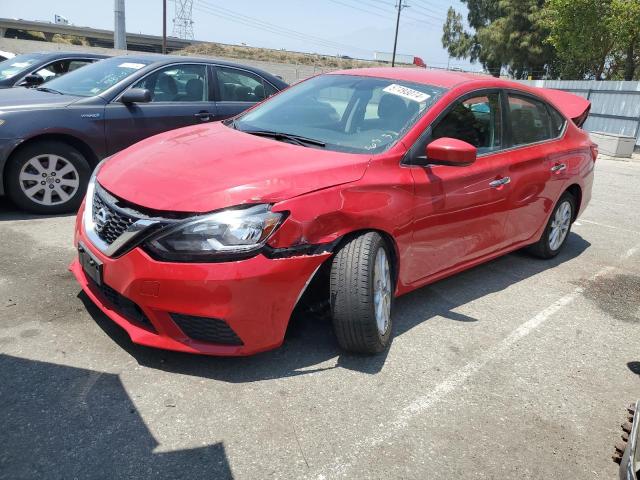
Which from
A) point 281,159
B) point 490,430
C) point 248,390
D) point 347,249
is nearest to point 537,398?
point 490,430

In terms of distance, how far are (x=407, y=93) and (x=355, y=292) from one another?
158 centimetres

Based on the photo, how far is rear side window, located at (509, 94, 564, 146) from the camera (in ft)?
14.4

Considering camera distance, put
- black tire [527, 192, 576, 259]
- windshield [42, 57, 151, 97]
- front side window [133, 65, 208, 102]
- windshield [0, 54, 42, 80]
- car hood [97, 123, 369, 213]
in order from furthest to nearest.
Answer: windshield [0, 54, 42, 80], front side window [133, 65, 208, 102], windshield [42, 57, 151, 97], black tire [527, 192, 576, 259], car hood [97, 123, 369, 213]

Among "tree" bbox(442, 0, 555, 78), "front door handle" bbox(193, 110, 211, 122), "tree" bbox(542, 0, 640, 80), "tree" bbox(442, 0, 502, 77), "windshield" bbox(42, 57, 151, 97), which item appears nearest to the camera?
"windshield" bbox(42, 57, 151, 97)

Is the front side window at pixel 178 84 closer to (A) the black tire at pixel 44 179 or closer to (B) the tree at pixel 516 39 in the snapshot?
(A) the black tire at pixel 44 179

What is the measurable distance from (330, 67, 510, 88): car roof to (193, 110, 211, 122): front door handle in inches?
90.2

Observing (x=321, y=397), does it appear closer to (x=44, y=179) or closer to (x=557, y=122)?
(x=557, y=122)

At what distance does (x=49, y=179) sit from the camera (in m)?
5.26

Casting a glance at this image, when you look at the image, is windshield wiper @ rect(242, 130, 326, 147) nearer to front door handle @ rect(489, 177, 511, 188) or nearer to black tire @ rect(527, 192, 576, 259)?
front door handle @ rect(489, 177, 511, 188)

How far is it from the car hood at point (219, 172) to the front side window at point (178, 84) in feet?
8.76

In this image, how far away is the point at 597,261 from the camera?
5.52 metres

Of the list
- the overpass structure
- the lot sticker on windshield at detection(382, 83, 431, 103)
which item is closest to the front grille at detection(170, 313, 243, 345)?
the lot sticker on windshield at detection(382, 83, 431, 103)

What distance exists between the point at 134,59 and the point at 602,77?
31.6 metres

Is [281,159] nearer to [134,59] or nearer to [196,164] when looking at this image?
[196,164]
